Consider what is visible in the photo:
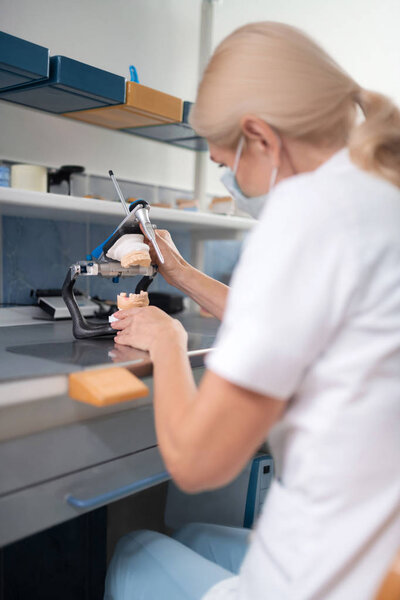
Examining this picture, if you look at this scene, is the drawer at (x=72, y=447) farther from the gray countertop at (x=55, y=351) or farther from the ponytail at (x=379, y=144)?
the ponytail at (x=379, y=144)

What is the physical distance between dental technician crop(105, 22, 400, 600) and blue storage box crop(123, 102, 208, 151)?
94 cm

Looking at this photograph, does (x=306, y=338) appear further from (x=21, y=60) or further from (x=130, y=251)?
(x=21, y=60)

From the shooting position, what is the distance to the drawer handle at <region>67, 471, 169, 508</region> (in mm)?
871

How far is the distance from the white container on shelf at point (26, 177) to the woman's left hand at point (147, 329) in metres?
0.44

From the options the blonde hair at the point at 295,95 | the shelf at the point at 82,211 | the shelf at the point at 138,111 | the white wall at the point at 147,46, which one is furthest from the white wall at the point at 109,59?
the blonde hair at the point at 295,95

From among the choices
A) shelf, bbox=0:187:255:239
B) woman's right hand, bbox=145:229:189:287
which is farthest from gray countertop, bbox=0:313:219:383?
shelf, bbox=0:187:255:239

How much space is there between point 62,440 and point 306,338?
500 millimetres

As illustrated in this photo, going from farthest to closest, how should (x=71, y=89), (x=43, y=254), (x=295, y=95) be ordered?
(x=43, y=254) → (x=71, y=89) → (x=295, y=95)

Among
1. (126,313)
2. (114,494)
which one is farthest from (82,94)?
(114,494)

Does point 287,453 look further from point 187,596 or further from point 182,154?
point 182,154

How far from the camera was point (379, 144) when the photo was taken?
604 mm

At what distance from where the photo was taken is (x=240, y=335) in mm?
516

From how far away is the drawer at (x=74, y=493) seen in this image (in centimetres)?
81

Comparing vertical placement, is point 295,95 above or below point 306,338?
above
